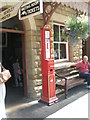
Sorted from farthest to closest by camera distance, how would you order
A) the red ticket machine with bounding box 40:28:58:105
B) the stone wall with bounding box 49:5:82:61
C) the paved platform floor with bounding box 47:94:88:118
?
the stone wall with bounding box 49:5:82:61, the red ticket machine with bounding box 40:28:58:105, the paved platform floor with bounding box 47:94:88:118

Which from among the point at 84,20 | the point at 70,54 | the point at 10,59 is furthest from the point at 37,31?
the point at 10,59

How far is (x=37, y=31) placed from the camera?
4.89 m

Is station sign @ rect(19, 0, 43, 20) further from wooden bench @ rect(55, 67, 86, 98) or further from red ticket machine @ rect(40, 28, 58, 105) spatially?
wooden bench @ rect(55, 67, 86, 98)

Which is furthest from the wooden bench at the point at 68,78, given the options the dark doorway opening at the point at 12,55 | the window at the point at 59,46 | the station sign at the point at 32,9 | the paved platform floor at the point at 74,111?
the station sign at the point at 32,9

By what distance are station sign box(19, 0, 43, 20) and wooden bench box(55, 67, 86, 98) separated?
2428mm

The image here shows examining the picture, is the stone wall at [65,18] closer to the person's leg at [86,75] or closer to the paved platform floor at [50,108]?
the person's leg at [86,75]

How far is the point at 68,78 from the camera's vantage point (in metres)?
6.31

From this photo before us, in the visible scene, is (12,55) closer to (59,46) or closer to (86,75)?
(59,46)

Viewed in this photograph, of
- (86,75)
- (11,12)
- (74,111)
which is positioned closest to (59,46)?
(86,75)

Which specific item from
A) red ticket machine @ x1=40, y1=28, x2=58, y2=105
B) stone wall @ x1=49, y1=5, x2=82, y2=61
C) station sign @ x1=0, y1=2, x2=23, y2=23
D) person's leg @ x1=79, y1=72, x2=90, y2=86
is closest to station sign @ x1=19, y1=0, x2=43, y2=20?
station sign @ x1=0, y1=2, x2=23, y2=23

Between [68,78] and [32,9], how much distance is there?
3765 millimetres

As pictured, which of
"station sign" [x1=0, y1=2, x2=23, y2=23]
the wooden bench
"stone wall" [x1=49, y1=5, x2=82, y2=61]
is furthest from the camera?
"stone wall" [x1=49, y1=5, x2=82, y2=61]

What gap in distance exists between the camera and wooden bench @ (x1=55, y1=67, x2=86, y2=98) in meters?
5.05

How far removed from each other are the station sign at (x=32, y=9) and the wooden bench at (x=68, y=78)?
243 centimetres
